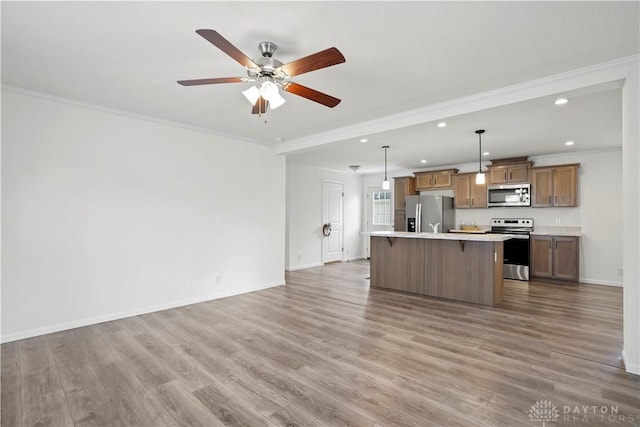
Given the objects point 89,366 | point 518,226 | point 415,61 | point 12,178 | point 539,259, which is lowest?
point 89,366

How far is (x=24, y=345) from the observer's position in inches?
120

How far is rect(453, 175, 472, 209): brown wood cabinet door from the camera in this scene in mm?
7102

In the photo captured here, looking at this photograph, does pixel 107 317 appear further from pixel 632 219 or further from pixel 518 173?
pixel 518 173

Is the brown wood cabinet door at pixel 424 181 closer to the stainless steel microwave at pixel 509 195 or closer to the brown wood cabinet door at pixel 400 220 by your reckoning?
the brown wood cabinet door at pixel 400 220

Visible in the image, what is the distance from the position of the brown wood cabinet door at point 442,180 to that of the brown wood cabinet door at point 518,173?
1.25m

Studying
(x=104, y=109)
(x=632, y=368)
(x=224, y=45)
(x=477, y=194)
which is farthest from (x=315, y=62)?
(x=477, y=194)

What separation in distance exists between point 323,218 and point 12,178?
599cm

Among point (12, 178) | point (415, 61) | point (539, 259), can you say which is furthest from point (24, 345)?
point (539, 259)

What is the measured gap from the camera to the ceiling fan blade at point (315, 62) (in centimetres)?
194

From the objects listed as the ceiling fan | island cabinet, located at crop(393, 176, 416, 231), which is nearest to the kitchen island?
island cabinet, located at crop(393, 176, 416, 231)

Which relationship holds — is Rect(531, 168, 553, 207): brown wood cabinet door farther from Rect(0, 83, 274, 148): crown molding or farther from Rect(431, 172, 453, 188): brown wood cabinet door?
Rect(0, 83, 274, 148): crown molding

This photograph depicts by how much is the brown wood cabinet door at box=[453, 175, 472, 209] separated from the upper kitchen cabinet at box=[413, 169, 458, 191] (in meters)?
0.16

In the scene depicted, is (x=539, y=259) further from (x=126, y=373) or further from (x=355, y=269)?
(x=126, y=373)

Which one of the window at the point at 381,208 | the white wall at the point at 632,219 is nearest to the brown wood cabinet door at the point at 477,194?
the window at the point at 381,208
